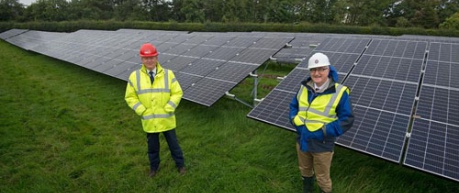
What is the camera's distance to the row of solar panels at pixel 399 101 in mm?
3477

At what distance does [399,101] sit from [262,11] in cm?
4685

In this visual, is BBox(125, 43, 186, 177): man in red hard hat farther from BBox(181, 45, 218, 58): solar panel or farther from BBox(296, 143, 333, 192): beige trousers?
BBox(181, 45, 218, 58): solar panel

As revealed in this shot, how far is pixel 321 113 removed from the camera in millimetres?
2969

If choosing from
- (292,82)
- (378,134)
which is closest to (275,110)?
(292,82)

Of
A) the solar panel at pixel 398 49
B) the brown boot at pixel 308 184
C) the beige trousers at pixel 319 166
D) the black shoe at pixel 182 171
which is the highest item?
the solar panel at pixel 398 49

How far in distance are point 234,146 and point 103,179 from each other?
243 cm

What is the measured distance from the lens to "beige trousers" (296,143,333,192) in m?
3.17

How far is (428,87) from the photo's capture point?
14.9 feet

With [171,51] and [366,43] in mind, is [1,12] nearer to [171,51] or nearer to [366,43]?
[171,51]

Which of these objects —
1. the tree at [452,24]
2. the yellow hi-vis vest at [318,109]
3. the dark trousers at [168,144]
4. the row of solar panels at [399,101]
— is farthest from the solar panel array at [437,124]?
the tree at [452,24]

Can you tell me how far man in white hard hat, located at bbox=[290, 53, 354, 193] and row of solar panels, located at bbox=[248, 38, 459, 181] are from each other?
86 cm

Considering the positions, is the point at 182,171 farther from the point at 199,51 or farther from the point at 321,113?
the point at 199,51

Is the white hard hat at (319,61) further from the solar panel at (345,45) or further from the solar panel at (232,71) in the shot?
the solar panel at (345,45)

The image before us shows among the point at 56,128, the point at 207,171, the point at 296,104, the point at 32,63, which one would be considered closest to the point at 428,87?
the point at 296,104
